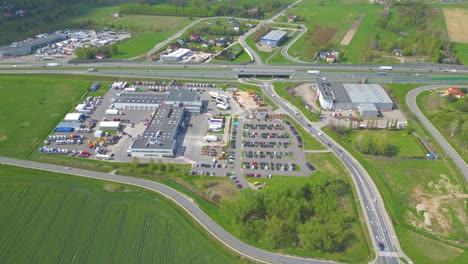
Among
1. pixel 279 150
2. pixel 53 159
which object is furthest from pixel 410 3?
pixel 53 159

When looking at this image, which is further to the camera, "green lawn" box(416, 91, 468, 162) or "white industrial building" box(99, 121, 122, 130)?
"white industrial building" box(99, 121, 122, 130)

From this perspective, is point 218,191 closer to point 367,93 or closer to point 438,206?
point 438,206

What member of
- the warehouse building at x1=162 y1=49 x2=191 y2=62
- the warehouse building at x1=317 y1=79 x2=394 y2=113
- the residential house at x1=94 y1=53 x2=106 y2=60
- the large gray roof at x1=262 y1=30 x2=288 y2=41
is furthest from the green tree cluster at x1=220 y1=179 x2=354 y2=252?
the large gray roof at x1=262 y1=30 x2=288 y2=41

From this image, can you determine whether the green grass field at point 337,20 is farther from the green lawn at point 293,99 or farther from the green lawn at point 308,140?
the green lawn at point 308,140

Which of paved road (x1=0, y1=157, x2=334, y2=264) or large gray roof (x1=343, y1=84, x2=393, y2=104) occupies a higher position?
large gray roof (x1=343, y1=84, x2=393, y2=104)

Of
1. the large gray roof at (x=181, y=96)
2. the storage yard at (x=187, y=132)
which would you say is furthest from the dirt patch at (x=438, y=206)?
the large gray roof at (x=181, y=96)

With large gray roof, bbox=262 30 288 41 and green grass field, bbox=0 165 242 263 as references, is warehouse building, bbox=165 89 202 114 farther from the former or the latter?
large gray roof, bbox=262 30 288 41
